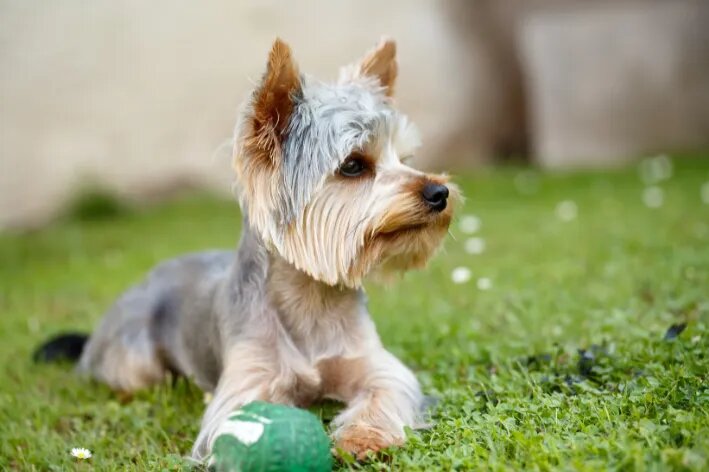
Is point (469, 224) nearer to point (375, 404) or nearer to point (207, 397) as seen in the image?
point (207, 397)

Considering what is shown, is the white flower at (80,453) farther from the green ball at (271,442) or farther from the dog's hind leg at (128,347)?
the dog's hind leg at (128,347)

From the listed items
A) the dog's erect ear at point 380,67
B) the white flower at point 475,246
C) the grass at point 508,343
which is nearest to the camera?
the grass at point 508,343

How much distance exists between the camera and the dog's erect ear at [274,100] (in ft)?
12.8

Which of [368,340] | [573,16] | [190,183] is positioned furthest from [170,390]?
[573,16]

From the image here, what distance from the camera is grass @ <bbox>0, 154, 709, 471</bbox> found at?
→ 3.53 metres

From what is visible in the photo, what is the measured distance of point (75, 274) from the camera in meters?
8.52

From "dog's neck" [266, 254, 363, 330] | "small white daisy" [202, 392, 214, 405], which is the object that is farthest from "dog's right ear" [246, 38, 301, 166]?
"small white daisy" [202, 392, 214, 405]

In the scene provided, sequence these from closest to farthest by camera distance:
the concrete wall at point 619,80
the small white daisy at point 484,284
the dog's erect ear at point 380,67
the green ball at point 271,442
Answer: the green ball at point 271,442 < the dog's erect ear at point 380,67 < the small white daisy at point 484,284 < the concrete wall at point 619,80

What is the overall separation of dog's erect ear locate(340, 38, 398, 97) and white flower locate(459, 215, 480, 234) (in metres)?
4.21

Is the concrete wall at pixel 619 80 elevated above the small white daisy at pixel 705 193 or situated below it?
above

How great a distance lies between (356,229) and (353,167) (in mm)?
296

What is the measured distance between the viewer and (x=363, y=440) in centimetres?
372

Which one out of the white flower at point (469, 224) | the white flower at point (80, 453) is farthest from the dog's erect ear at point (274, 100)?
the white flower at point (469, 224)

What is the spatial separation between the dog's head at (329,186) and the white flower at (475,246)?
3.78 metres
